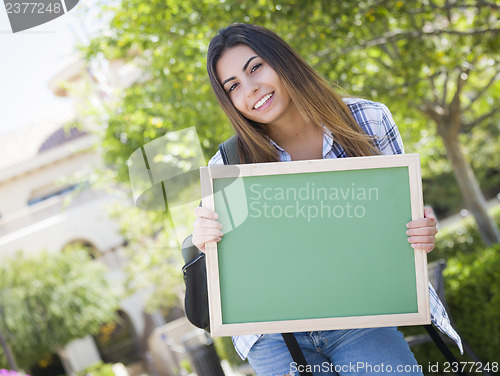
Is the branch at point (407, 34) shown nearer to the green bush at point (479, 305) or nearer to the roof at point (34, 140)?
the green bush at point (479, 305)

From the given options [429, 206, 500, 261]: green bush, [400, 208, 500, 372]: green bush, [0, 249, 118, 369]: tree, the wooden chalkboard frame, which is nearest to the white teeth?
the wooden chalkboard frame

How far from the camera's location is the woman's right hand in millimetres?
1883

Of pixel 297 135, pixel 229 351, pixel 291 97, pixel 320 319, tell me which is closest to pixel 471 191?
pixel 229 351

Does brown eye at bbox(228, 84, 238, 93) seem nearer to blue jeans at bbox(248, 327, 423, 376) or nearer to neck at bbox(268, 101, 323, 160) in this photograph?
neck at bbox(268, 101, 323, 160)

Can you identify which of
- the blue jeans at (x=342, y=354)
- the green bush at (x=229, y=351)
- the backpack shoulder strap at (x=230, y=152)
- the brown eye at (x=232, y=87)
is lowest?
the green bush at (x=229, y=351)

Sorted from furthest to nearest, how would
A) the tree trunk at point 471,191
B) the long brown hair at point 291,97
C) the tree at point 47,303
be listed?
the tree at point 47,303
the tree trunk at point 471,191
the long brown hair at point 291,97

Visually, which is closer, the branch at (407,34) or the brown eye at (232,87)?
the brown eye at (232,87)

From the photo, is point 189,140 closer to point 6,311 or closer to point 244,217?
point 244,217

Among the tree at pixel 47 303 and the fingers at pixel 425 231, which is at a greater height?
the fingers at pixel 425 231

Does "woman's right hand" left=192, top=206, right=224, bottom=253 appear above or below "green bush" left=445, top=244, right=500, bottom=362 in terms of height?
above

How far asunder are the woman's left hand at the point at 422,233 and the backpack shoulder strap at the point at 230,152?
0.72 metres

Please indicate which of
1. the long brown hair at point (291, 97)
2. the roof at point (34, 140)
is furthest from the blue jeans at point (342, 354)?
the roof at point (34, 140)

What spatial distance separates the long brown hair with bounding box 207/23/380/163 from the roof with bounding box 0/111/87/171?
24149mm

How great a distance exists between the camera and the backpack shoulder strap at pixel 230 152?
88.5 inches
